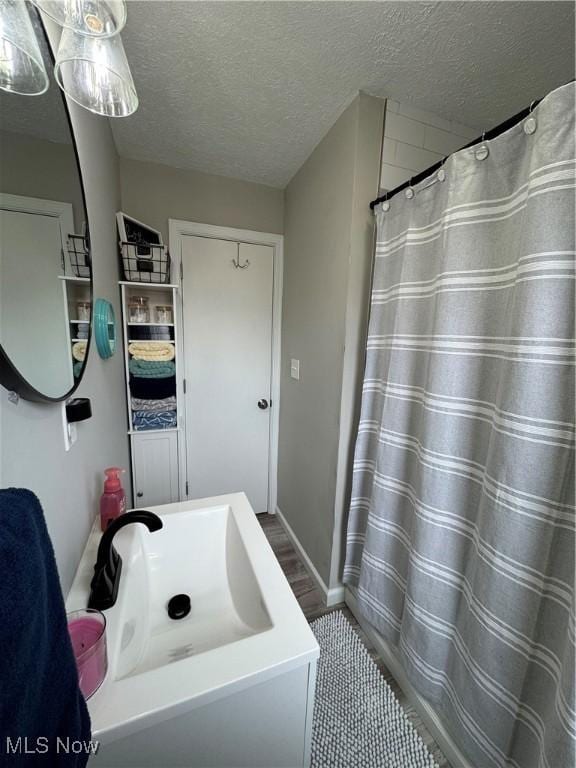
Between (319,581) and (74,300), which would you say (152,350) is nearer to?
(74,300)

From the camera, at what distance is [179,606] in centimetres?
85

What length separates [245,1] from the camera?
89cm

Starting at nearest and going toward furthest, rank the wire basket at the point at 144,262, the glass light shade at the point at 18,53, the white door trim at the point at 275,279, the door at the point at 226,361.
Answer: the glass light shade at the point at 18,53 → the wire basket at the point at 144,262 → the white door trim at the point at 275,279 → the door at the point at 226,361

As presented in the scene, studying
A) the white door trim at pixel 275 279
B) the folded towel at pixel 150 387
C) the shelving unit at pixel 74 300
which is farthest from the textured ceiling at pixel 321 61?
the folded towel at pixel 150 387

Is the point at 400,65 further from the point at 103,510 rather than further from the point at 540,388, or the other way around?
the point at 103,510

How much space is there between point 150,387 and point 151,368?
0.12 metres

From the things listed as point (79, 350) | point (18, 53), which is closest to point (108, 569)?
point (79, 350)

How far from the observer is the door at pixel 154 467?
189 centimetres

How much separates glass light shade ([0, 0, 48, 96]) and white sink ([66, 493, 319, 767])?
1.07 m

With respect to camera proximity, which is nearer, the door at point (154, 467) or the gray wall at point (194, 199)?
the gray wall at point (194, 199)

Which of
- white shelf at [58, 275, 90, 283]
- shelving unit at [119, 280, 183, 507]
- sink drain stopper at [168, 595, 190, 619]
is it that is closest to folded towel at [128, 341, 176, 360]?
shelving unit at [119, 280, 183, 507]

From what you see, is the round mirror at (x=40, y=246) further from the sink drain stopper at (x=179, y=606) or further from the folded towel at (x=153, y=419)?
the folded towel at (x=153, y=419)

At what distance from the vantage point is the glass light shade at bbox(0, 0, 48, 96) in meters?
0.47

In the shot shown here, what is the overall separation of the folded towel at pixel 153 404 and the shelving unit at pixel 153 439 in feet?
0.10
